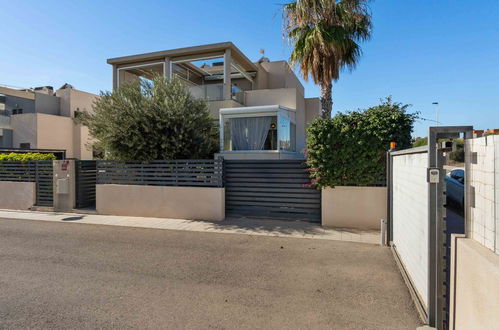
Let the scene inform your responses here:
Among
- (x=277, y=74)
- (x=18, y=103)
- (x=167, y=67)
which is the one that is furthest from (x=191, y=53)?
(x=18, y=103)

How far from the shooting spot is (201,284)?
4.21m

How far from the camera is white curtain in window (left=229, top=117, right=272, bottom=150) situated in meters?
11.4

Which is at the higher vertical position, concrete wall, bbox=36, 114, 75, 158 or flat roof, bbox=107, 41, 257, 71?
flat roof, bbox=107, 41, 257, 71

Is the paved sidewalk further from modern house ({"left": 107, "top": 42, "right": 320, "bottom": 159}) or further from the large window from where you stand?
the large window

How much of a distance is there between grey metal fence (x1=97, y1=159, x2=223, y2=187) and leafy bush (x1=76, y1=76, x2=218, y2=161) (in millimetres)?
291

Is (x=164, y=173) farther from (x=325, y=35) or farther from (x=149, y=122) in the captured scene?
(x=325, y=35)

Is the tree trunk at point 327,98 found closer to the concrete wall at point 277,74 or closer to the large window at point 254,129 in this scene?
the large window at point 254,129

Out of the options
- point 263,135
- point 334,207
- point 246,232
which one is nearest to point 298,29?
point 263,135

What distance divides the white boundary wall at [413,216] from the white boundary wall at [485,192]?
0.87m

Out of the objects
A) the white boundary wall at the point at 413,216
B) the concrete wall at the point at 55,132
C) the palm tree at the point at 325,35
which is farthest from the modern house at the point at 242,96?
the concrete wall at the point at 55,132

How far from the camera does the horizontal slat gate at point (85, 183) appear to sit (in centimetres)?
1031

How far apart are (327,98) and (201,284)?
28.4ft

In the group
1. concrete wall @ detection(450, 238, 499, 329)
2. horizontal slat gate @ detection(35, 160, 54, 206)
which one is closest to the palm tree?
concrete wall @ detection(450, 238, 499, 329)

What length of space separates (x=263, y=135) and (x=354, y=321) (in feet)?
28.3
